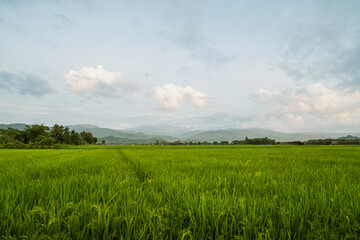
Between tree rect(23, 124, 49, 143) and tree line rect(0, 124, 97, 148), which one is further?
tree rect(23, 124, 49, 143)

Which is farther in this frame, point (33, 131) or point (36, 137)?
point (33, 131)

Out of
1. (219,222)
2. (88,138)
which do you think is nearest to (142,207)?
(219,222)

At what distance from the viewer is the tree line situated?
35.8 m

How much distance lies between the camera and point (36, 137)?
2172 inches

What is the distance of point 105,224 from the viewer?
1.18 meters

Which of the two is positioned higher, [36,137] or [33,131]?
[33,131]

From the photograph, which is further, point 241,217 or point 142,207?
point 142,207

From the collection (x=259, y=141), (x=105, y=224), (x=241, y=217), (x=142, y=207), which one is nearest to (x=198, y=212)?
(x=241, y=217)

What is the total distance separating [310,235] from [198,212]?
0.77 metres

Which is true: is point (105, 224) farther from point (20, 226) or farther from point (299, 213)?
point (299, 213)

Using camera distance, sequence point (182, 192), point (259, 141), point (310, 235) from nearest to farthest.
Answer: point (310, 235), point (182, 192), point (259, 141)

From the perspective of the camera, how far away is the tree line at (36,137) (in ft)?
117

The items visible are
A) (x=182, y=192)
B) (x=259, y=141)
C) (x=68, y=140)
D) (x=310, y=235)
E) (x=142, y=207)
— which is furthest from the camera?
(x=259, y=141)

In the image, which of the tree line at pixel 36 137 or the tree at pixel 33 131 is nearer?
the tree line at pixel 36 137
